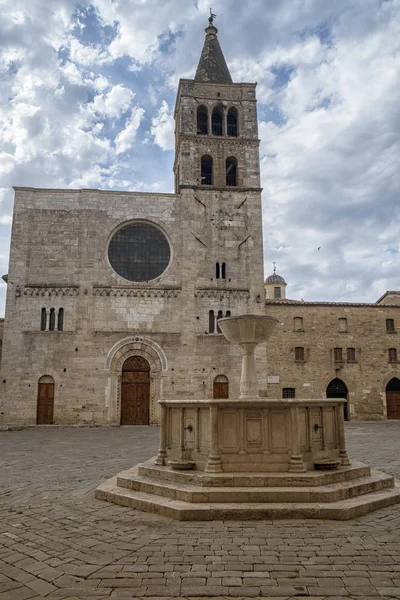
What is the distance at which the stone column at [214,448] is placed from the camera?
7.52 m

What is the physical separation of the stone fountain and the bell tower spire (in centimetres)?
2840

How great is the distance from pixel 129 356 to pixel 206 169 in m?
12.9

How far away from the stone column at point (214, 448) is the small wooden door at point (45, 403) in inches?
756

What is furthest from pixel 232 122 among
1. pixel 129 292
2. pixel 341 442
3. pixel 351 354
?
pixel 341 442

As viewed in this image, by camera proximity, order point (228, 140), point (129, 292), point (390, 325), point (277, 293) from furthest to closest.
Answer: point (277, 293) < point (390, 325) < point (228, 140) < point (129, 292)

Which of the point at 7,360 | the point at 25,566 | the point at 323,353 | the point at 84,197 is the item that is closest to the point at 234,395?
the point at 323,353

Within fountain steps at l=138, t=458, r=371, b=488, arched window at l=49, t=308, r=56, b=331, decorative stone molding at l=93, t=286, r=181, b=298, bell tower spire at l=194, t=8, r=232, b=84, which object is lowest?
fountain steps at l=138, t=458, r=371, b=488

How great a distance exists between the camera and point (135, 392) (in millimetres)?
25703

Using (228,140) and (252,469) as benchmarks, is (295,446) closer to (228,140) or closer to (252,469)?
(252,469)

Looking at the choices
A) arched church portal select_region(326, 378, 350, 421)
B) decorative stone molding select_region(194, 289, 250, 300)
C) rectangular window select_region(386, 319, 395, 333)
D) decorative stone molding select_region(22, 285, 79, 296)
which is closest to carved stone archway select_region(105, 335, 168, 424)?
decorative stone molding select_region(194, 289, 250, 300)

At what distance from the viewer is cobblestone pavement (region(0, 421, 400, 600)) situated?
4.21 meters

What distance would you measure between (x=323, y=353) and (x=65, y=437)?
16660 mm

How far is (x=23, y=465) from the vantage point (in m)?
11.4

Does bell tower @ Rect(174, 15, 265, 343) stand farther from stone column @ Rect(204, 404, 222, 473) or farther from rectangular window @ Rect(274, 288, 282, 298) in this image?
rectangular window @ Rect(274, 288, 282, 298)
